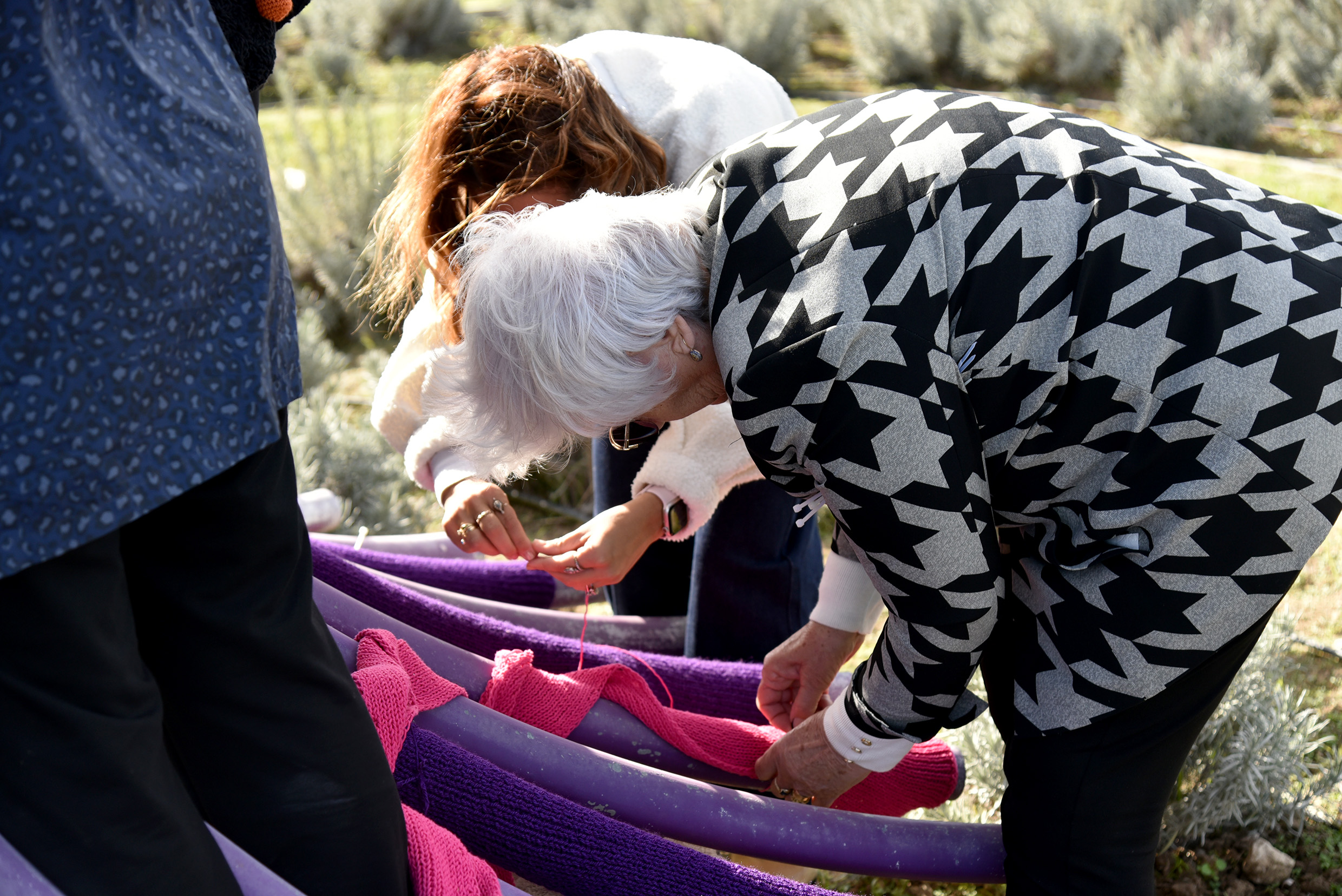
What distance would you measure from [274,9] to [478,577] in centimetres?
165

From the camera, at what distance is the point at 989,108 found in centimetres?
129

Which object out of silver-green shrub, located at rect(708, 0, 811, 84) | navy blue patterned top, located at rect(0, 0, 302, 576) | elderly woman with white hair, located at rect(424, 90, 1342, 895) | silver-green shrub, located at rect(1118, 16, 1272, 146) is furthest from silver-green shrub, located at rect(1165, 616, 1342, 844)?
silver-green shrub, located at rect(708, 0, 811, 84)

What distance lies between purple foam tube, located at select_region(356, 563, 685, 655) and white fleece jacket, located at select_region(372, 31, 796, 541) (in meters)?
0.33

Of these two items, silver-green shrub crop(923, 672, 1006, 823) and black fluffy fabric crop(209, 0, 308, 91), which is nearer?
black fluffy fabric crop(209, 0, 308, 91)

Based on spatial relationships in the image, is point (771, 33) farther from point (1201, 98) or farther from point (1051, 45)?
point (1201, 98)

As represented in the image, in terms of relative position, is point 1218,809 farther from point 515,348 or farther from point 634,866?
point 515,348

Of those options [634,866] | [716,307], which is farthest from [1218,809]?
[716,307]

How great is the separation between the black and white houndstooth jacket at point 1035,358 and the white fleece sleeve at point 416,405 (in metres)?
0.88

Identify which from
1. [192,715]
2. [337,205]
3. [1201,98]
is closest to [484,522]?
[192,715]

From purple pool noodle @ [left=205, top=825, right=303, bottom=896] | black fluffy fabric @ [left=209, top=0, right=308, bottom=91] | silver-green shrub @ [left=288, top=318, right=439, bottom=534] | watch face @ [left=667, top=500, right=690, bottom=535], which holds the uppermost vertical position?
black fluffy fabric @ [left=209, top=0, right=308, bottom=91]

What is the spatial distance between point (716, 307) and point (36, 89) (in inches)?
27.8

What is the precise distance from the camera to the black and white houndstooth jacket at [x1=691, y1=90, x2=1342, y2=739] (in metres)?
1.16

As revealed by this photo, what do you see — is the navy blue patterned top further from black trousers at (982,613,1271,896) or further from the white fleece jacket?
black trousers at (982,613,1271,896)

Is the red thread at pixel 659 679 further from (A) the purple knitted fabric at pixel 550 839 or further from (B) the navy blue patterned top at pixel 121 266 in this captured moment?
(B) the navy blue patterned top at pixel 121 266
